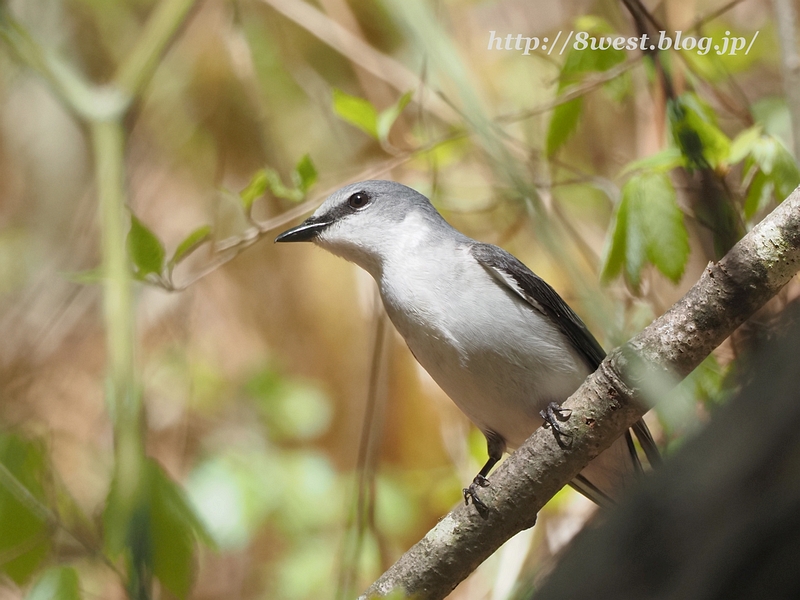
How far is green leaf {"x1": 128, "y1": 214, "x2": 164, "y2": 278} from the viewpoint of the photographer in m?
1.69

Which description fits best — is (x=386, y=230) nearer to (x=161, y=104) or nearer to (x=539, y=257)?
(x=539, y=257)

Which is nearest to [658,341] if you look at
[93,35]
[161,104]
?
[161,104]

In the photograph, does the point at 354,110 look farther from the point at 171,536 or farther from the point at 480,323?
the point at 171,536

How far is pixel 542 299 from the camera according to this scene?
6.78 ft

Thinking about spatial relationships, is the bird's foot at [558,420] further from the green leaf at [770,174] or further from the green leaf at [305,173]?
the green leaf at [305,173]

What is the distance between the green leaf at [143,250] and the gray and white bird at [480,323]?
0.56 meters

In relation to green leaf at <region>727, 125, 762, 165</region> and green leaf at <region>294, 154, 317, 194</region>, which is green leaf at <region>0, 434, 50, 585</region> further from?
green leaf at <region>727, 125, 762, 165</region>

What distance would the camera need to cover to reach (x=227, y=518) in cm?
288

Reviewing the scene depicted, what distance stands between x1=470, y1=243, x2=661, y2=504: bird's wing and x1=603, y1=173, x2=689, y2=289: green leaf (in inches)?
12.1

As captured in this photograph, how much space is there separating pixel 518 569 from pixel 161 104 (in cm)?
299

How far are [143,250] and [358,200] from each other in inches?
32.0

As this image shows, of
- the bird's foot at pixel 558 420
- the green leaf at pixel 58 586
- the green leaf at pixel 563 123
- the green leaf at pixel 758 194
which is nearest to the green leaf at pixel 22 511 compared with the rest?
the green leaf at pixel 58 586

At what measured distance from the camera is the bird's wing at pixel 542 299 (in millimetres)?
2020

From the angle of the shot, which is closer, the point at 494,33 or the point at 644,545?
the point at 644,545
